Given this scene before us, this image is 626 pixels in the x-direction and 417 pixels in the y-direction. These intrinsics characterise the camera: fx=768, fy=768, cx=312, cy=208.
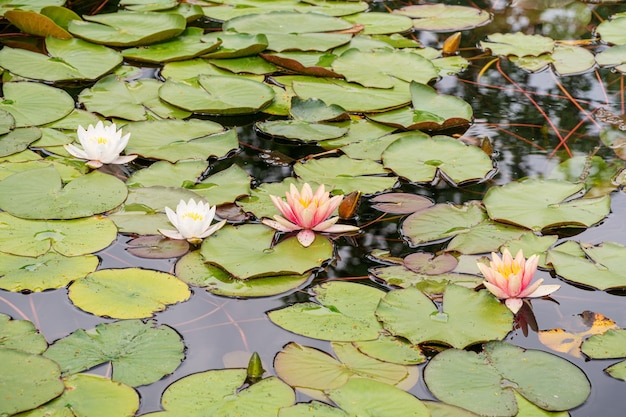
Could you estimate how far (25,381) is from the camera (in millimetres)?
2141

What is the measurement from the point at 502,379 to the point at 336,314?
22.6 inches

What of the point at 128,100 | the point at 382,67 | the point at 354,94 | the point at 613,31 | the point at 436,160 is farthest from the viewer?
the point at 613,31

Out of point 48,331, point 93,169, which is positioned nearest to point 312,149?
point 93,169

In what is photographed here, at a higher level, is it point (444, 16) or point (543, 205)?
point (444, 16)

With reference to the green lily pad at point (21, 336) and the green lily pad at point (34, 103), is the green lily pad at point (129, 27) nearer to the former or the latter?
the green lily pad at point (34, 103)

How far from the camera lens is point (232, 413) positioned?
6.86 feet

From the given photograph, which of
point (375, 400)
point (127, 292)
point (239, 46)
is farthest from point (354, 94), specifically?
point (375, 400)

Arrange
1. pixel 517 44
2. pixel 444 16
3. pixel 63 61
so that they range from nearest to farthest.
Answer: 1. pixel 63 61
2. pixel 517 44
3. pixel 444 16

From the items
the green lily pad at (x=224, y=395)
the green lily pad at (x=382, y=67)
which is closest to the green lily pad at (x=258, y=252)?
the green lily pad at (x=224, y=395)

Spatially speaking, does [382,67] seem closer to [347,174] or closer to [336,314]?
[347,174]

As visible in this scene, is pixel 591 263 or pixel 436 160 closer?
pixel 591 263

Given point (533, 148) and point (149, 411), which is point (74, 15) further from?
point (149, 411)

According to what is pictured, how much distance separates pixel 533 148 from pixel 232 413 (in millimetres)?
2245

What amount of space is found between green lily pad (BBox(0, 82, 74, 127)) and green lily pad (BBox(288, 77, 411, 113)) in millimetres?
1211
